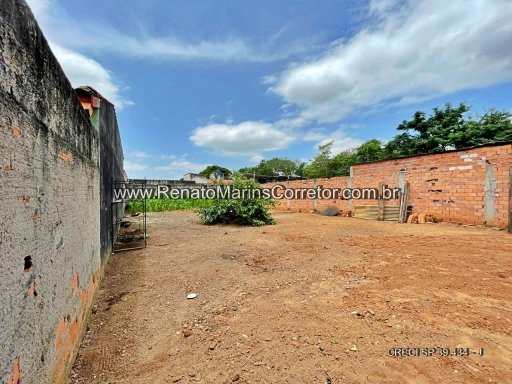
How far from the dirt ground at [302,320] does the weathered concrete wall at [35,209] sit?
2.09 ft

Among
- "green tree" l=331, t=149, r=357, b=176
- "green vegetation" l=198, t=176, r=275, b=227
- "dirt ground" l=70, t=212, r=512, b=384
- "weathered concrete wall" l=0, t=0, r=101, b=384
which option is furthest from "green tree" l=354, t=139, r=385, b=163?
"weathered concrete wall" l=0, t=0, r=101, b=384

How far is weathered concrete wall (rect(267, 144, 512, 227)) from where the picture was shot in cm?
758

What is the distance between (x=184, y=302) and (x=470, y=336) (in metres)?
2.69

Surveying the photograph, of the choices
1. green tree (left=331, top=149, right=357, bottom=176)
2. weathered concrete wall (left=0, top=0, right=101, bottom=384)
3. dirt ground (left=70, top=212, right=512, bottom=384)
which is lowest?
dirt ground (left=70, top=212, right=512, bottom=384)

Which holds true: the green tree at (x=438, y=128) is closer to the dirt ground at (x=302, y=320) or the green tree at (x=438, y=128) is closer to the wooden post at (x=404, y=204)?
the wooden post at (x=404, y=204)

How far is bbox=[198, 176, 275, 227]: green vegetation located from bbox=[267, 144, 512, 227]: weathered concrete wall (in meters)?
5.44

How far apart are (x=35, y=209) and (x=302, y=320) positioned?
2.20 m

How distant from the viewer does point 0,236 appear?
0.97m

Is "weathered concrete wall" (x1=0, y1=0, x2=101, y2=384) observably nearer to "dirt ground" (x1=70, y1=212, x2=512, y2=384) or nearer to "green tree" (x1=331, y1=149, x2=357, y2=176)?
"dirt ground" (x1=70, y1=212, x2=512, y2=384)

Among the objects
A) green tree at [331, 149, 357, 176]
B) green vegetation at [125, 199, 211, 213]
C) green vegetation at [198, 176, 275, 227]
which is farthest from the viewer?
green tree at [331, 149, 357, 176]

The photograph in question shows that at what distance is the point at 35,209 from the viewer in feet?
4.37

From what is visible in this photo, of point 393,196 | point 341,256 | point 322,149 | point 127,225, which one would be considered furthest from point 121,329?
point 322,149

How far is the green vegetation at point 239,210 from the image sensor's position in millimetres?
9711

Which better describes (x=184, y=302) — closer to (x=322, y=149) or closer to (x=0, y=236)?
(x=0, y=236)
